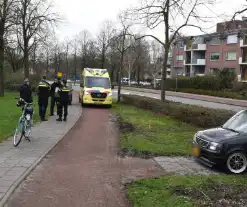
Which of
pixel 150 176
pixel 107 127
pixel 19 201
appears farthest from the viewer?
pixel 107 127

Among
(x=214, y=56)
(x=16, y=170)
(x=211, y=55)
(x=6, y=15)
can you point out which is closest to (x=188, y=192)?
(x=16, y=170)

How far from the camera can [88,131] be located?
12578 millimetres

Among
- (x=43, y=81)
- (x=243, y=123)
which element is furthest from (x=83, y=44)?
(x=243, y=123)

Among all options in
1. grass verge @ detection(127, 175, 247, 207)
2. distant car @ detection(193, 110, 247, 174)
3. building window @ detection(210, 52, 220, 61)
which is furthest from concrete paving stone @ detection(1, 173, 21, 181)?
building window @ detection(210, 52, 220, 61)

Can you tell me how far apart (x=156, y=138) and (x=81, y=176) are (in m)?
4.66

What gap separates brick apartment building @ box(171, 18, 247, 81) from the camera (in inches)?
2394

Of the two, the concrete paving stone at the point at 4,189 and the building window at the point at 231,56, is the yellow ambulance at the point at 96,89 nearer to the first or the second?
the concrete paving stone at the point at 4,189

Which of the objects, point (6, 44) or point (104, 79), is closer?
point (104, 79)

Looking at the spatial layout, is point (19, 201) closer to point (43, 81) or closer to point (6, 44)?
point (43, 81)

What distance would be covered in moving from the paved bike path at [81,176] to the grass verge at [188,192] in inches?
11.8

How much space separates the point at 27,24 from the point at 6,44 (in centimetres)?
302

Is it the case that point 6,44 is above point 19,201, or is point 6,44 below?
above

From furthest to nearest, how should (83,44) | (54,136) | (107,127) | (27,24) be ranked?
(83,44) < (27,24) < (107,127) < (54,136)

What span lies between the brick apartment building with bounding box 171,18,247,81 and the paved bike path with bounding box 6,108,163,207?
47.4m
